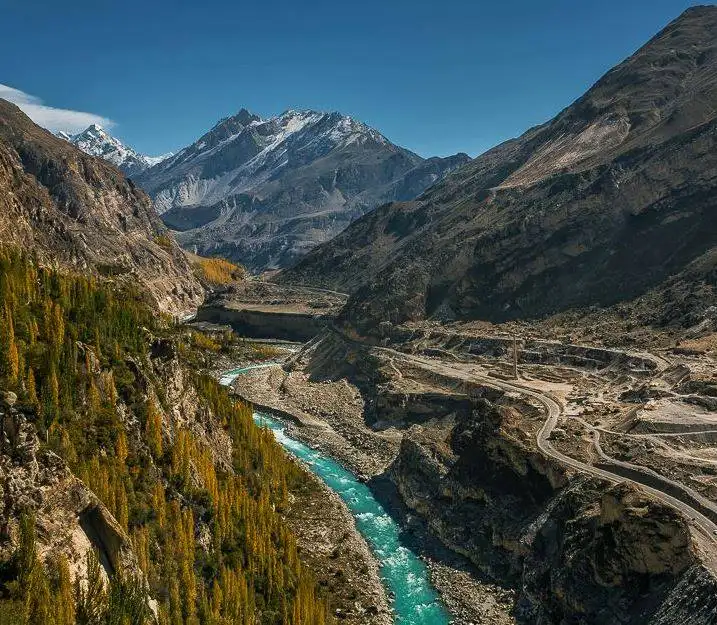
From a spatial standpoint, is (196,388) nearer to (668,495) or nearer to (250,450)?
(250,450)

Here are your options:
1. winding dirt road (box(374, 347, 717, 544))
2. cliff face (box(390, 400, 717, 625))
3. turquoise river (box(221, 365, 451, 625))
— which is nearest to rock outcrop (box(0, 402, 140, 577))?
turquoise river (box(221, 365, 451, 625))

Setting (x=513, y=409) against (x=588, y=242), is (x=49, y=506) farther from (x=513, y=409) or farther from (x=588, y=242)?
(x=588, y=242)

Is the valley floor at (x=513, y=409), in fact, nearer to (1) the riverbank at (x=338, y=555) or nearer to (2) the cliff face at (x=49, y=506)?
(1) the riverbank at (x=338, y=555)

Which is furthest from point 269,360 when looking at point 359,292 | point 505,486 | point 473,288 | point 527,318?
point 505,486

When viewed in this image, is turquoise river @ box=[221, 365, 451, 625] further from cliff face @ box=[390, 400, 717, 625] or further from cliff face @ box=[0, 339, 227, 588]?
cliff face @ box=[0, 339, 227, 588]

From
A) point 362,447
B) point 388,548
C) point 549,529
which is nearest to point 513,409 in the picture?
point 549,529

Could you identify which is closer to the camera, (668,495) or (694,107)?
(668,495)

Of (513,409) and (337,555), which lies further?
(513,409)
